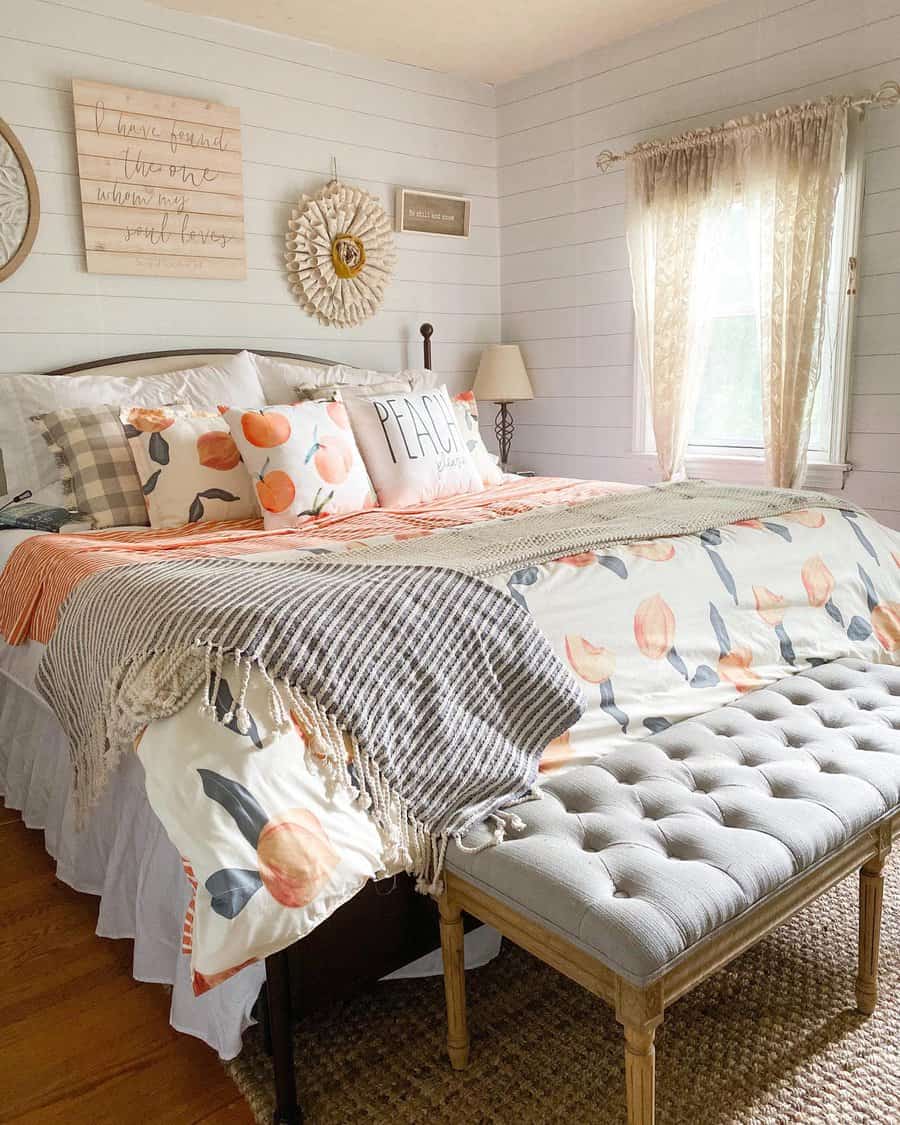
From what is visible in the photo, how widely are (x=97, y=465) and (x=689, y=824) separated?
204 centimetres

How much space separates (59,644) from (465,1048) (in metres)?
1.11

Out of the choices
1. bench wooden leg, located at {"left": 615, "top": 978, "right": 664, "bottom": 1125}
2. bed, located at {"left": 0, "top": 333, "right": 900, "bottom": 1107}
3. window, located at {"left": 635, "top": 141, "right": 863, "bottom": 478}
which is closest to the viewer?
bench wooden leg, located at {"left": 615, "top": 978, "right": 664, "bottom": 1125}

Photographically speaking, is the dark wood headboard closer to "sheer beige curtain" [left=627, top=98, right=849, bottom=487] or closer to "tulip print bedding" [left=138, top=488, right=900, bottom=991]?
"sheer beige curtain" [left=627, top=98, right=849, bottom=487]

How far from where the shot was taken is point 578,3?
348 centimetres

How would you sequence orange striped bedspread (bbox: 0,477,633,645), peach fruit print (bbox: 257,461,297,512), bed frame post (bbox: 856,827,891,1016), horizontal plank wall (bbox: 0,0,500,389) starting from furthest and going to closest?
1. horizontal plank wall (bbox: 0,0,500,389)
2. peach fruit print (bbox: 257,461,297,512)
3. orange striped bedspread (bbox: 0,477,633,645)
4. bed frame post (bbox: 856,827,891,1016)

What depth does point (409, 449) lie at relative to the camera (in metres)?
2.89

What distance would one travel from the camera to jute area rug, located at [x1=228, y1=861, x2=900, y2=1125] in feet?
4.73

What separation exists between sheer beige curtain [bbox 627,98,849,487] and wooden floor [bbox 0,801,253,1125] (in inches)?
107

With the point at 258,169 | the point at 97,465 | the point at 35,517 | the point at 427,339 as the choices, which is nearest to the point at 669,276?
the point at 427,339

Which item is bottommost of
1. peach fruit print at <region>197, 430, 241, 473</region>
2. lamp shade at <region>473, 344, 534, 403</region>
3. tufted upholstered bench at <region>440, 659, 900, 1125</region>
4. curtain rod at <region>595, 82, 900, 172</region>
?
tufted upholstered bench at <region>440, 659, 900, 1125</region>

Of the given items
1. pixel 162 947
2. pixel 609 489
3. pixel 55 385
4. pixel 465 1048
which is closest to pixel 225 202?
pixel 55 385

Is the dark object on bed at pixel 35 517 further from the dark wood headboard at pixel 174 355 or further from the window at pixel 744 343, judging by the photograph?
the window at pixel 744 343

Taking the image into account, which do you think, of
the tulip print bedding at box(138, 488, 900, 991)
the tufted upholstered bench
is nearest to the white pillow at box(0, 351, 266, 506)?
the tulip print bedding at box(138, 488, 900, 991)

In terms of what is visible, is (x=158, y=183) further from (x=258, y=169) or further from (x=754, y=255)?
(x=754, y=255)
